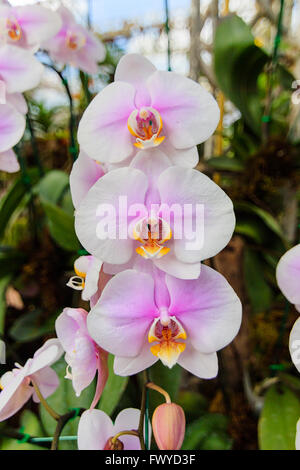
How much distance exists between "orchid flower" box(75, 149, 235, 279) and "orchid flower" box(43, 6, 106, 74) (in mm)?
397

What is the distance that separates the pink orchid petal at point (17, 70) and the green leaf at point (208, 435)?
20.1 inches

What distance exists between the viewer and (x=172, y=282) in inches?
11.8

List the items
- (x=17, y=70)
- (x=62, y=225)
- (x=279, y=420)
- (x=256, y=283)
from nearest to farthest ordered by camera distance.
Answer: (x=17, y=70)
(x=279, y=420)
(x=62, y=225)
(x=256, y=283)

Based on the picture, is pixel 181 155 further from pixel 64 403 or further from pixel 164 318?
pixel 64 403

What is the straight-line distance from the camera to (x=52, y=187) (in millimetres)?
744

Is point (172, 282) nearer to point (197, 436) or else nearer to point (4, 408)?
point (4, 408)

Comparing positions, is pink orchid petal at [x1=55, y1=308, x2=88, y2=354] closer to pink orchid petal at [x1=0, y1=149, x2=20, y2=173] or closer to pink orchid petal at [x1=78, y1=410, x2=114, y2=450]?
pink orchid petal at [x1=78, y1=410, x2=114, y2=450]

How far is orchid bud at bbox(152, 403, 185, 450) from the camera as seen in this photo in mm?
308

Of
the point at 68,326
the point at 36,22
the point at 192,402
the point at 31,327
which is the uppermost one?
the point at 36,22

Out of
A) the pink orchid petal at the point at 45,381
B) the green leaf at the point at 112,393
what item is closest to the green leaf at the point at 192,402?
the green leaf at the point at 112,393

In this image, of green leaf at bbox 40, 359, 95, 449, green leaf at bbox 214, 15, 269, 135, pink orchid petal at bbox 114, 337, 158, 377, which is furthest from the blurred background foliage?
pink orchid petal at bbox 114, 337, 158, 377

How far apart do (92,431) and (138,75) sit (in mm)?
318

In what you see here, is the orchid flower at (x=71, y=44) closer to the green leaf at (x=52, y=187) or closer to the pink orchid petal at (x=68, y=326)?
the green leaf at (x=52, y=187)

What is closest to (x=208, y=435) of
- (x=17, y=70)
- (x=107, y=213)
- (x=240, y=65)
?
(x=107, y=213)
